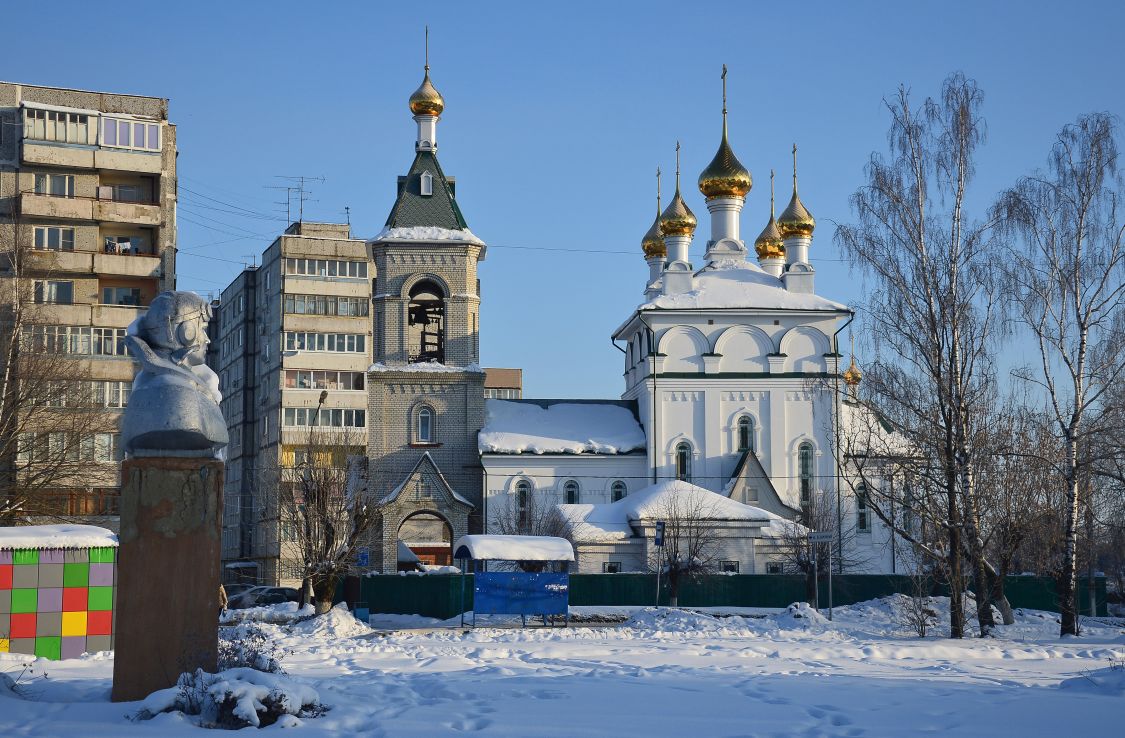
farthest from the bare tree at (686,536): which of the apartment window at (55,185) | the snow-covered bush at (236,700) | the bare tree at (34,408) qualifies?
the snow-covered bush at (236,700)

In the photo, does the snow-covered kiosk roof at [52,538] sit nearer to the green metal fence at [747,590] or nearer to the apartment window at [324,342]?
the green metal fence at [747,590]

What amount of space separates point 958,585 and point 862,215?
6.36 meters

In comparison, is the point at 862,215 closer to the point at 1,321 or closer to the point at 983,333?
the point at 983,333

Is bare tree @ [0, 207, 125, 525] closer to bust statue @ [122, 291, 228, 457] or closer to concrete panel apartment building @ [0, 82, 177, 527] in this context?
concrete panel apartment building @ [0, 82, 177, 527]

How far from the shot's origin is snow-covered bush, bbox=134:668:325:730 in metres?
9.79

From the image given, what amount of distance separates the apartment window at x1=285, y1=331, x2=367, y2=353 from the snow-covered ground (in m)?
30.4

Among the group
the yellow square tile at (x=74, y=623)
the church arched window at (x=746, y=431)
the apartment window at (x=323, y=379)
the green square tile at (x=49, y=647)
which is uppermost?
the apartment window at (x=323, y=379)

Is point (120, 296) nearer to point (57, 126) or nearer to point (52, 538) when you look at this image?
point (57, 126)

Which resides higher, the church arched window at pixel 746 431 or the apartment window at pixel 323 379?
the apartment window at pixel 323 379

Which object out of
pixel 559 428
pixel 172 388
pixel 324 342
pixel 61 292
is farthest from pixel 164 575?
pixel 324 342

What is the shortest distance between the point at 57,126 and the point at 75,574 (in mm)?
27278

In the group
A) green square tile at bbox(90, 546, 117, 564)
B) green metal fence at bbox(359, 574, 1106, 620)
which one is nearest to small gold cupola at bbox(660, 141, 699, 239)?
green metal fence at bbox(359, 574, 1106, 620)

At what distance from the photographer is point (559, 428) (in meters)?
44.0

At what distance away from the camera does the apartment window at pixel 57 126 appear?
3838 cm
